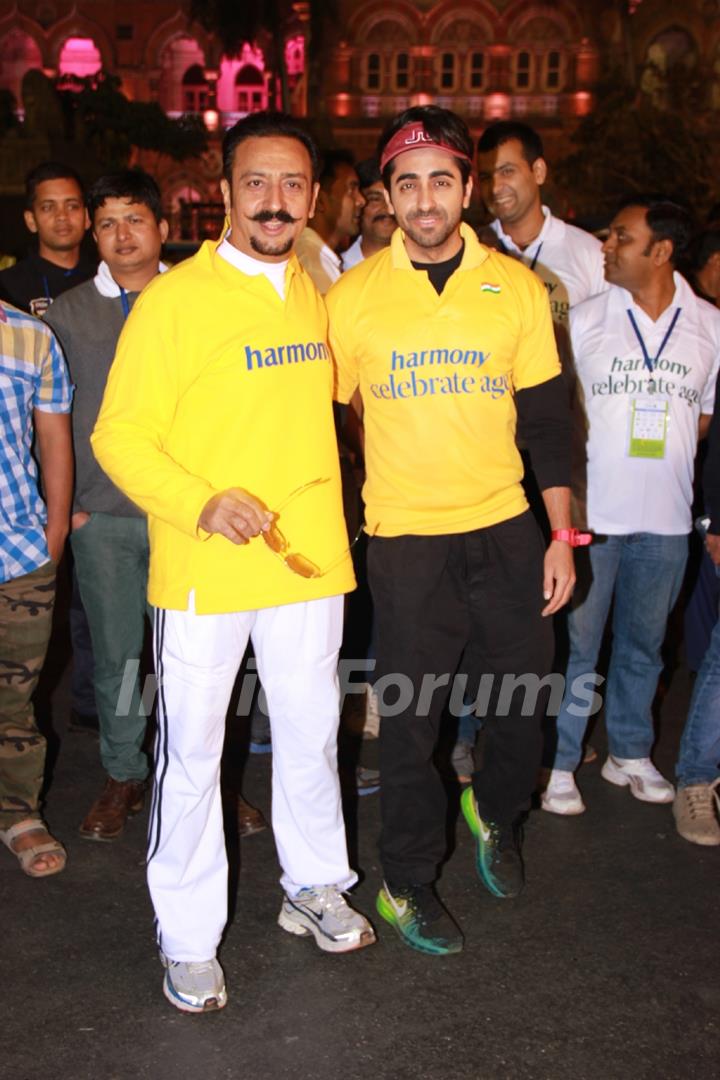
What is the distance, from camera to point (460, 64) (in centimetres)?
5150

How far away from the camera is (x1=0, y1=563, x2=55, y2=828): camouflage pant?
4.35 metres

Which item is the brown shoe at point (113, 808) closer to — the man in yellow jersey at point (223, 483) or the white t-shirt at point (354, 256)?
the man in yellow jersey at point (223, 483)

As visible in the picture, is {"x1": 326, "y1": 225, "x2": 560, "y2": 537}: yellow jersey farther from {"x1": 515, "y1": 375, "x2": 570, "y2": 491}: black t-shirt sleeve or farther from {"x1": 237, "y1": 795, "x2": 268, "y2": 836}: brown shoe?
{"x1": 237, "y1": 795, "x2": 268, "y2": 836}: brown shoe

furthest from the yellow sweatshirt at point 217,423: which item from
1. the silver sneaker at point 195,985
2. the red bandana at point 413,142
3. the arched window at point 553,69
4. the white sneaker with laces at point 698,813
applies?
the arched window at point 553,69

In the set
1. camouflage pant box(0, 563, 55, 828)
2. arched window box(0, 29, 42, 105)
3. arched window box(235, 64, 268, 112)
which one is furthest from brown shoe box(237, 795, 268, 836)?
arched window box(0, 29, 42, 105)

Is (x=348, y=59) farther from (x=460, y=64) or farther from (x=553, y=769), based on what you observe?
(x=553, y=769)

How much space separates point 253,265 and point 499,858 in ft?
7.21

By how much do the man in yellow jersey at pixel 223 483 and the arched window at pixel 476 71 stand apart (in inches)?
2039

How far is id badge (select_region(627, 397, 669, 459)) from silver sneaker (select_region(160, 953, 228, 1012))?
2.56 metres

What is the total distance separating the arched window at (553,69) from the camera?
49938 mm

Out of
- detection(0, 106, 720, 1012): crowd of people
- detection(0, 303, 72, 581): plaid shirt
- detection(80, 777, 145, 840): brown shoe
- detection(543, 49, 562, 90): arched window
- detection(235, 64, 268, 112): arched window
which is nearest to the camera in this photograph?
detection(0, 106, 720, 1012): crowd of people

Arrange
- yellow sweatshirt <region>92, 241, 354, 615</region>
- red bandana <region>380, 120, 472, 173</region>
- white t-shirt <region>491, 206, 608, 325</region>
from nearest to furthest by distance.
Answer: yellow sweatshirt <region>92, 241, 354, 615</region>
red bandana <region>380, 120, 472, 173</region>
white t-shirt <region>491, 206, 608, 325</region>

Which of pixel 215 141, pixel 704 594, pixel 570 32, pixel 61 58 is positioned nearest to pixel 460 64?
pixel 570 32

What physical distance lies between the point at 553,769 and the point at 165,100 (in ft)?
182
